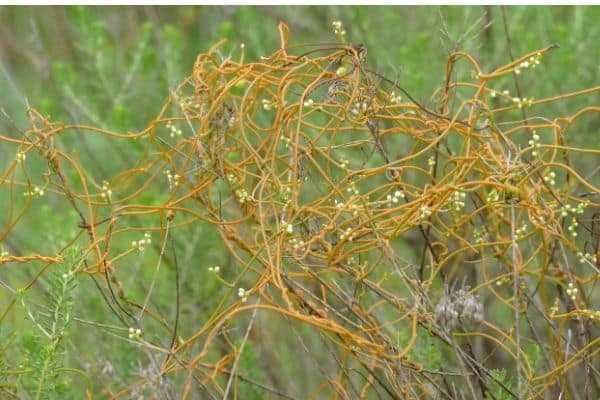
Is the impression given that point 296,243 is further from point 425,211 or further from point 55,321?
point 55,321

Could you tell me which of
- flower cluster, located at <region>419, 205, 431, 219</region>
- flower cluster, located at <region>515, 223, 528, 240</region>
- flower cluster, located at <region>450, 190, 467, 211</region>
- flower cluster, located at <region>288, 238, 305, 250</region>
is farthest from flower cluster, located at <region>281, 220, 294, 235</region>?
flower cluster, located at <region>515, 223, 528, 240</region>

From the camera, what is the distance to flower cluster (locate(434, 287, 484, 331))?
7.06 ft

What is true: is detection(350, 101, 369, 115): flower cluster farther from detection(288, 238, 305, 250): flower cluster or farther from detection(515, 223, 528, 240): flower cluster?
detection(515, 223, 528, 240): flower cluster

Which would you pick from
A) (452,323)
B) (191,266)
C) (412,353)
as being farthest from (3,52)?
(452,323)

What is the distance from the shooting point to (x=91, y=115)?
4.14m

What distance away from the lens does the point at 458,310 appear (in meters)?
2.18

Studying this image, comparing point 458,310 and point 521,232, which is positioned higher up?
point 521,232

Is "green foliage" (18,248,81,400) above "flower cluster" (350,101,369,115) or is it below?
below

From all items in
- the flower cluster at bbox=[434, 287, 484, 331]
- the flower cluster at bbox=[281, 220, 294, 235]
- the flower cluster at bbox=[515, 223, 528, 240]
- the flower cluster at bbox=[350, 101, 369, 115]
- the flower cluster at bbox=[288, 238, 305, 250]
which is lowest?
the flower cluster at bbox=[434, 287, 484, 331]

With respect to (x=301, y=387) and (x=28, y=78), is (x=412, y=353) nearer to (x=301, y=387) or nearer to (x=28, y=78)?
(x=301, y=387)

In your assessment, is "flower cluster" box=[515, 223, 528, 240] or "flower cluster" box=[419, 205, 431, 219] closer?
→ "flower cluster" box=[419, 205, 431, 219]

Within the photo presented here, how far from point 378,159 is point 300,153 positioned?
167 centimetres

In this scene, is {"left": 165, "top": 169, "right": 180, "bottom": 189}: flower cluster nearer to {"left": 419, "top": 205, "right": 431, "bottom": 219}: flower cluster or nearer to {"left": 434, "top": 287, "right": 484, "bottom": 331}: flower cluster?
{"left": 419, "top": 205, "right": 431, "bottom": 219}: flower cluster

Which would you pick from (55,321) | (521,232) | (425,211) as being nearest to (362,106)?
(425,211)
